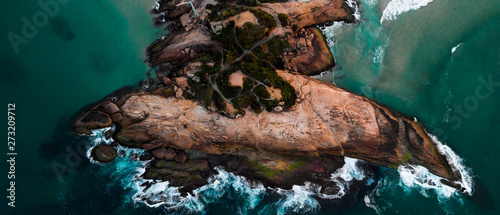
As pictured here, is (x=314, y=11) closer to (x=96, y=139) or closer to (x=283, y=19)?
(x=283, y=19)

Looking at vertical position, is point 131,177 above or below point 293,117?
below

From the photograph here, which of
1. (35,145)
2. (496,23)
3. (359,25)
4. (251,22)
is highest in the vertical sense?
(496,23)

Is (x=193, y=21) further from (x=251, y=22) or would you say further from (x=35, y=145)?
(x=35, y=145)

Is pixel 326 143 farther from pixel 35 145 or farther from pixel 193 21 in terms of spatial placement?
pixel 35 145

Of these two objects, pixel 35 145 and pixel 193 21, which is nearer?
pixel 35 145

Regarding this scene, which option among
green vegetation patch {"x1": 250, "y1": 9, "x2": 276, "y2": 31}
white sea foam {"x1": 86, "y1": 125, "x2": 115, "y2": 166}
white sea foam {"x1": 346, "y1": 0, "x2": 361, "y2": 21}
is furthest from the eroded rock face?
white sea foam {"x1": 346, "y1": 0, "x2": 361, "y2": 21}

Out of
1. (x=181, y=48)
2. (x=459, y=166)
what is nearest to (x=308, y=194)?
(x=459, y=166)

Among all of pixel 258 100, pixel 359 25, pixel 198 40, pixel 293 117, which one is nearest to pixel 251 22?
pixel 198 40

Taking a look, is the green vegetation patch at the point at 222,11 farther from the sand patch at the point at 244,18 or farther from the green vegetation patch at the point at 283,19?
the green vegetation patch at the point at 283,19
